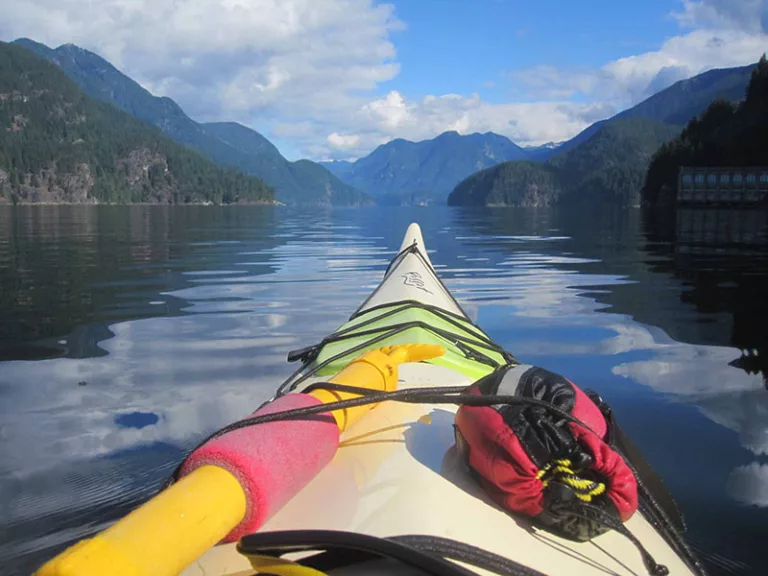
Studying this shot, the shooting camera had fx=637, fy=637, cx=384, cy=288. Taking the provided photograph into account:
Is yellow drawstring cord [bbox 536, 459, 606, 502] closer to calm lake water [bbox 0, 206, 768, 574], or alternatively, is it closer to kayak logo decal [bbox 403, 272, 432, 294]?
calm lake water [bbox 0, 206, 768, 574]

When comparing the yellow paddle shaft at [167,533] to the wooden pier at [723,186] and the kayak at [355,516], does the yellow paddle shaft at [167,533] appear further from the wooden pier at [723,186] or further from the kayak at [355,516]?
the wooden pier at [723,186]

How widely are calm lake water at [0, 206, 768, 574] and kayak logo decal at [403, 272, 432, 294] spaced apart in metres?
1.74

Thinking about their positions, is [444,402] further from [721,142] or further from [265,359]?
[721,142]

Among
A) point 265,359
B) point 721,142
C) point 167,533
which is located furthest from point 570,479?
point 721,142

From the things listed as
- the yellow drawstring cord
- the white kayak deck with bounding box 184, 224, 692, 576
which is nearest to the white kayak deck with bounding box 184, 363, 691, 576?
the white kayak deck with bounding box 184, 224, 692, 576

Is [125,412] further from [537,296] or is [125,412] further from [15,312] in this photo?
[537,296]

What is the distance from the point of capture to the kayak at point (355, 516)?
1.82m

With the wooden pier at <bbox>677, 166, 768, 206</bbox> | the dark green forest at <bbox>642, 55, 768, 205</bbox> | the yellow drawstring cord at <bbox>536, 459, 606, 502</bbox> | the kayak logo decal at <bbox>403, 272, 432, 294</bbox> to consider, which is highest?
the dark green forest at <bbox>642, 55, 768, 205</bbox>

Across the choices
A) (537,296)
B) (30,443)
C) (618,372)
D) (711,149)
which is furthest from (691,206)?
(30,443)

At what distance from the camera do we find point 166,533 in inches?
69.6

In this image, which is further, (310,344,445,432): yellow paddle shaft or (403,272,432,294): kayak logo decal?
(403,272,432,294): kayak logo decal

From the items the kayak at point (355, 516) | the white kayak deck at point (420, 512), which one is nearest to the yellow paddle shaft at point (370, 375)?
the kayak at point (355, 516)

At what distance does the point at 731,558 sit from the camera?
12.3 ft

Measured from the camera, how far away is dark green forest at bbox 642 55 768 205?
73.4 m
